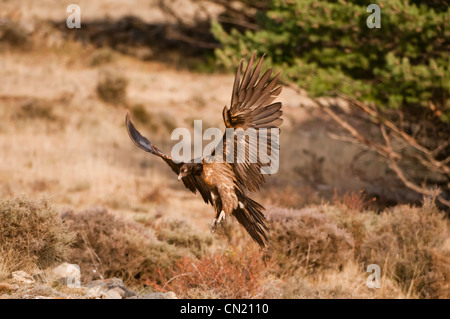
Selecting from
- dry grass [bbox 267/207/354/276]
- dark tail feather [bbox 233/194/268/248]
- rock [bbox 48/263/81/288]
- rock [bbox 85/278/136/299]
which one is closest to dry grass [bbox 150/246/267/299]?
rock [bbox 85/278/136/299]

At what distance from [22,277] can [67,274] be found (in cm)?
65

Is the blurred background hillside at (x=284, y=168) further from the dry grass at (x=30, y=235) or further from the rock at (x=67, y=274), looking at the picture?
the rock at (x=67, y=274)

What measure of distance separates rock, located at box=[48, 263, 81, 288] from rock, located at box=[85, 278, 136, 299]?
185mm

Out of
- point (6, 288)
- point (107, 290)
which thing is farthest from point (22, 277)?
point (107, 290)

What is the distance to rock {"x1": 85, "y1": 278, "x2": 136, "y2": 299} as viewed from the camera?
210 inches

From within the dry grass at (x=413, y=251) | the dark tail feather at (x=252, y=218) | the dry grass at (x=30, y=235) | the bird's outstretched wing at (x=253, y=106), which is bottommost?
the dry grass at (x=413, y=251)

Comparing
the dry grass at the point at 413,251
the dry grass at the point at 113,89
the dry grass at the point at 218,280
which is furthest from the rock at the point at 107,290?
the dry grass at the point at 113,89

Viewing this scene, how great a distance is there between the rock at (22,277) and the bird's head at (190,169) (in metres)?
1.82

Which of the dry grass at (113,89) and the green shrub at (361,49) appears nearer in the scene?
the green shrub at (361,49)

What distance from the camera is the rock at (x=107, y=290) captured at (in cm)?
532

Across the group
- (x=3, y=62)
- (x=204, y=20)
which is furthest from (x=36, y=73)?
(x=204, y=20)

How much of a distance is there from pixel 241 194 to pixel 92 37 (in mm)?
22346

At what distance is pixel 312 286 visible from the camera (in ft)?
23.4

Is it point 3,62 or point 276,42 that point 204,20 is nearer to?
point 3,62
